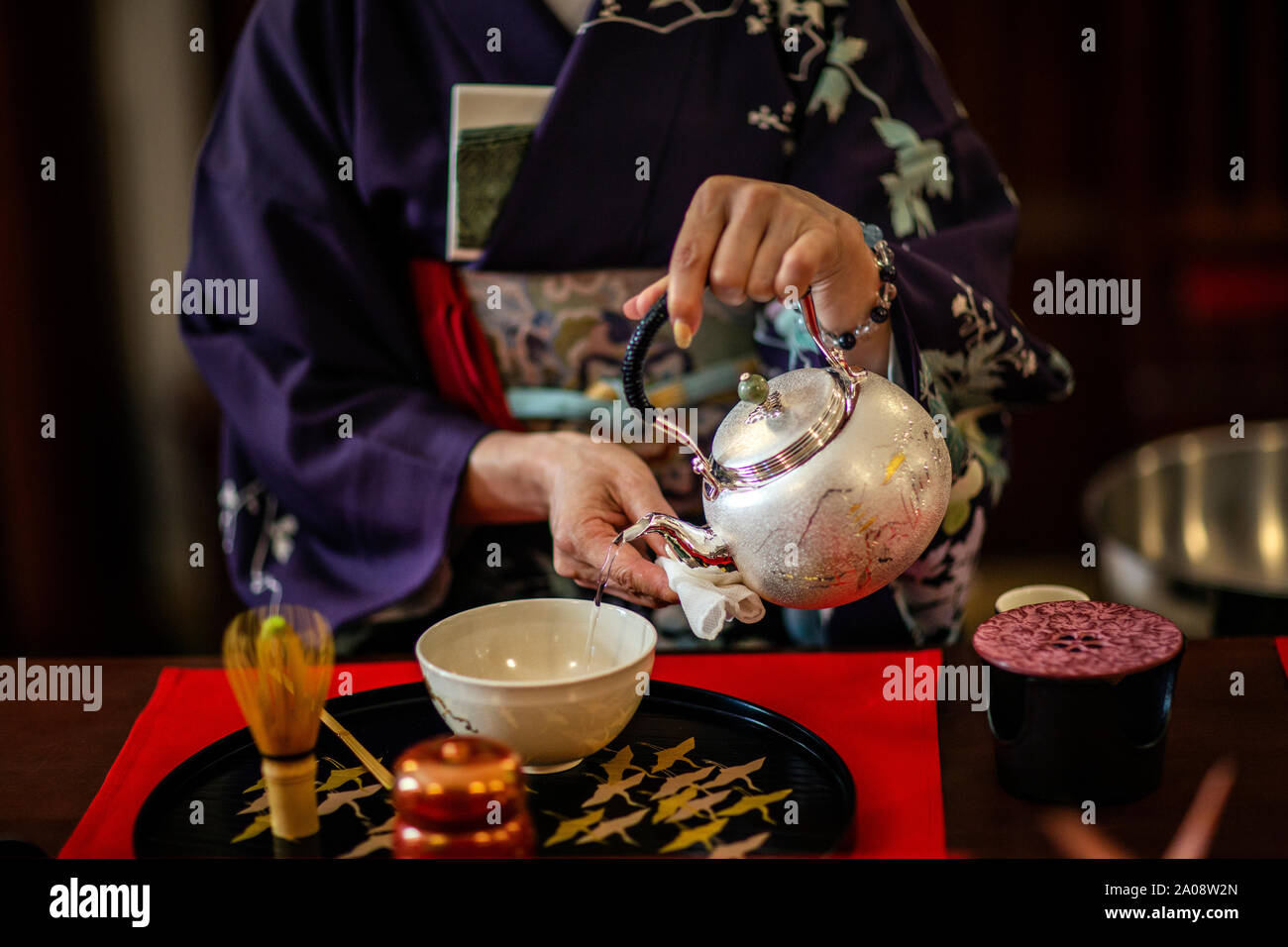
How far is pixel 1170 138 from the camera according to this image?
2.46m

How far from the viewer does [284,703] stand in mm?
649

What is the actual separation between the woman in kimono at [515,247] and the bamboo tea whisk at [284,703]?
323 mm

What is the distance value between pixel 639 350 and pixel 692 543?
0.37 ft

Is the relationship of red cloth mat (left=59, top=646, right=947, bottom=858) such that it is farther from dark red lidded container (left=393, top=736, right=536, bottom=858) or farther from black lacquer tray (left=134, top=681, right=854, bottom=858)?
dark red lidded container (left=393, top=736, right=536, bottom=858)

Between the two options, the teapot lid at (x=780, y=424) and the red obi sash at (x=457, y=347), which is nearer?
the teapot lid at (x=780, y=424)

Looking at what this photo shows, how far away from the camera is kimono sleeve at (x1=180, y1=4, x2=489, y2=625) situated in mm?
1058

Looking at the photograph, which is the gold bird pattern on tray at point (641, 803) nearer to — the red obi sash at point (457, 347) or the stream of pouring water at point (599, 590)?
the stream of pouring water at point (599, 590)

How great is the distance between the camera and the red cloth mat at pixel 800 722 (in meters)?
0.68

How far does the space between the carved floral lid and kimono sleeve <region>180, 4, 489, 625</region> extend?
49 cm

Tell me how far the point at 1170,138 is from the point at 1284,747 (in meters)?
1.98

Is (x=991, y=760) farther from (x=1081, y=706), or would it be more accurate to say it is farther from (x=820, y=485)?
(x=820, y=485)

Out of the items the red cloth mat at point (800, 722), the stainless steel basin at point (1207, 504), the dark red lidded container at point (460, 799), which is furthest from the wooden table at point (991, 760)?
the stainless steel basin at point (1207, 504)

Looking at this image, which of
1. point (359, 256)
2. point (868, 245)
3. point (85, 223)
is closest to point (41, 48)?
point (85, 223)
